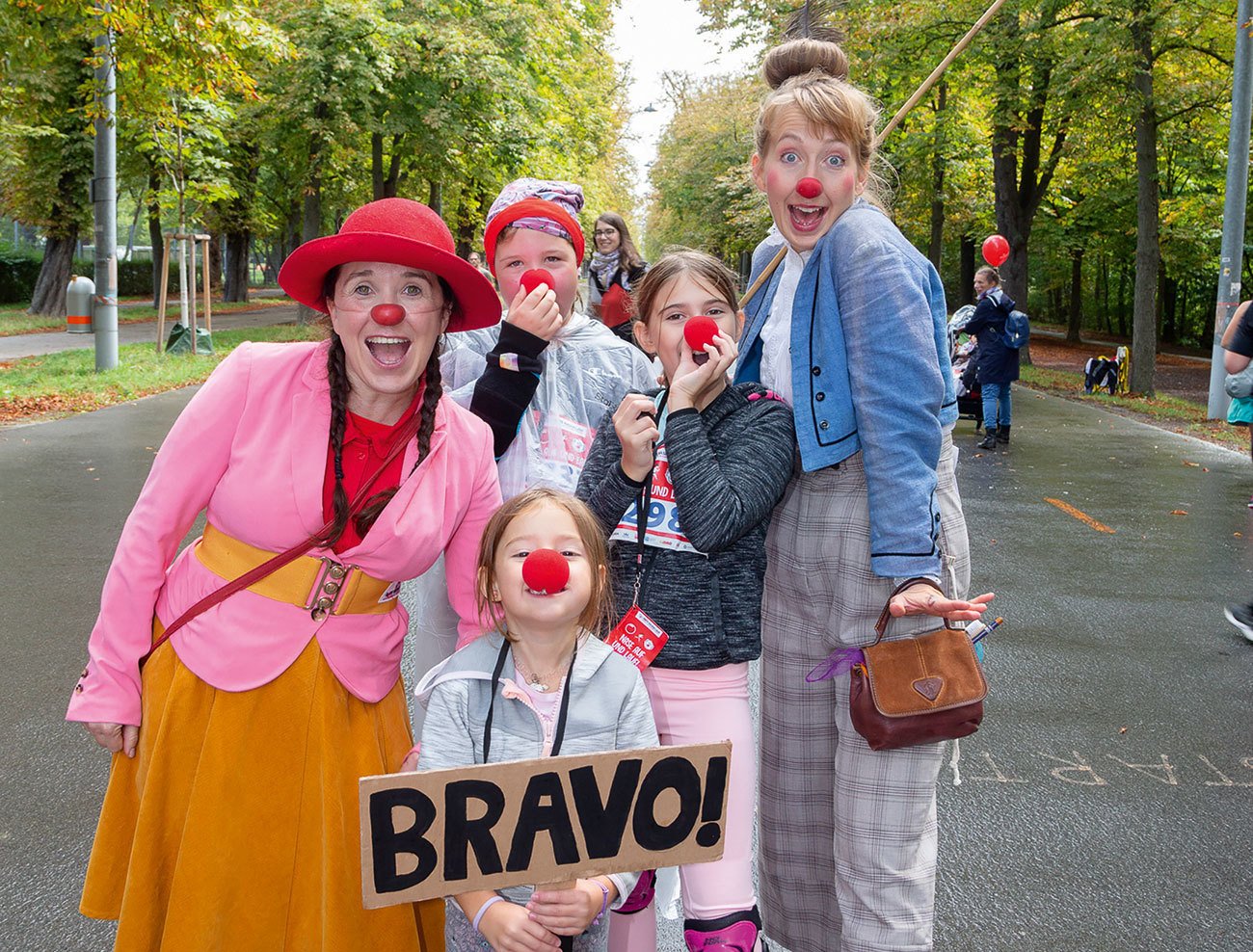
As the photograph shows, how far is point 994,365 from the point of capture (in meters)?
13.6

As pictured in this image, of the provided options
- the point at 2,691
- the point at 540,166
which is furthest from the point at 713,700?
the point at 540,166

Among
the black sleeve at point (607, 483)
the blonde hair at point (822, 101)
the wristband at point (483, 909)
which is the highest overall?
the blonde hair at point (822, 101)

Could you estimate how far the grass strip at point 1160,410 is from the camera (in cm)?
1479

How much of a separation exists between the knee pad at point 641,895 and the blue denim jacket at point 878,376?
83cm

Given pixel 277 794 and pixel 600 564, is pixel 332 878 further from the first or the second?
pixel 600 564

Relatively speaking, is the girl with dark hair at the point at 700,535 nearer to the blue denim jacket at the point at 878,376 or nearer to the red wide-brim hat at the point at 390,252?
the blue denim jacket at the point at 878,376

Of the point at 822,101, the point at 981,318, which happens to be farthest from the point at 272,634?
the point at 981,318

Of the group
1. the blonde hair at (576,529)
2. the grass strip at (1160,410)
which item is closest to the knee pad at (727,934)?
the blonde hair at (576,529)

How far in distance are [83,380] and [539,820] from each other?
16.1 meters

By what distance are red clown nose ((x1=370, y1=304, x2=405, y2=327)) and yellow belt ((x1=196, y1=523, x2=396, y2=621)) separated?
501 mm

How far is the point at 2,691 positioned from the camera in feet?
16.2

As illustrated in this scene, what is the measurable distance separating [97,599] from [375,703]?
4.41 m

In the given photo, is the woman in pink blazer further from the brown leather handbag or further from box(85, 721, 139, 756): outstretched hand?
the brown leather handbag

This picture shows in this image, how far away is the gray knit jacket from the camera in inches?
92.9
